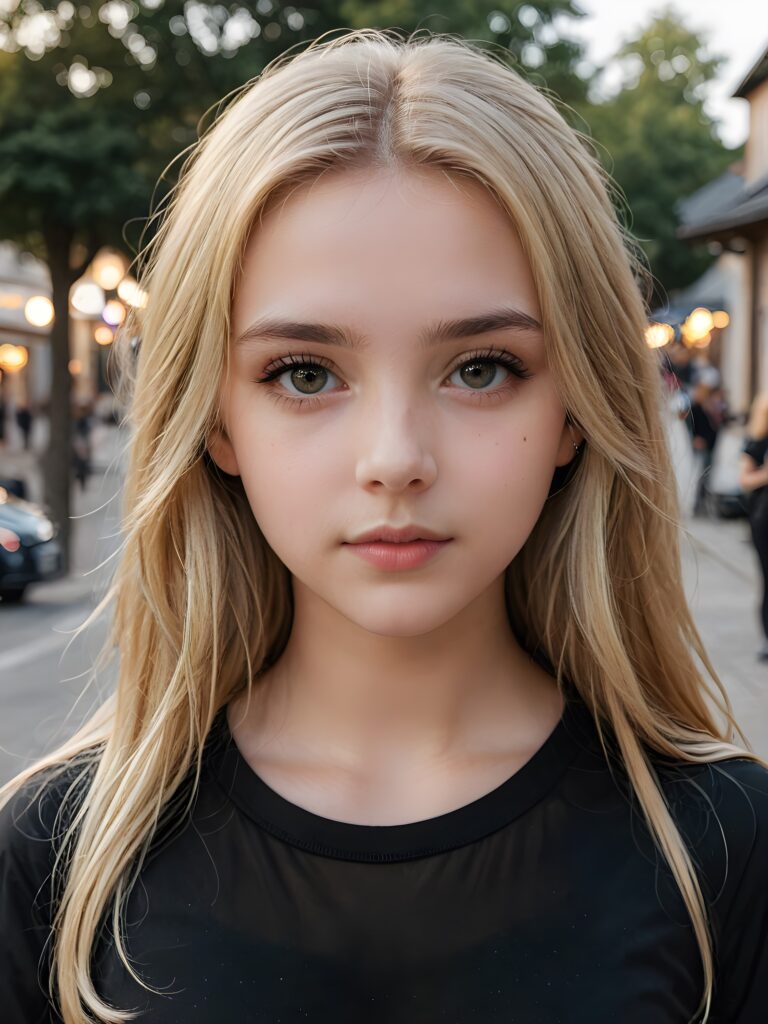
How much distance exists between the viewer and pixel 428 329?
4.73 ft

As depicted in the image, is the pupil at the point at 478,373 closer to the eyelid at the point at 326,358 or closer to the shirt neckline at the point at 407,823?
the eyelid at the point at 326,358

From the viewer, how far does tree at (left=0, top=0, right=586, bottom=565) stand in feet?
47.2

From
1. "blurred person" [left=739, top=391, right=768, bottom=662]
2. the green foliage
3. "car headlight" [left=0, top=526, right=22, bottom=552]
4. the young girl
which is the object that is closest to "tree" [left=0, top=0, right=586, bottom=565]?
the green foliage

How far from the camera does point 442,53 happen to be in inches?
64.7

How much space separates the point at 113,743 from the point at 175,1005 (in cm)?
37

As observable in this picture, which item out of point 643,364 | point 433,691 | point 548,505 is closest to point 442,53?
point 643,364

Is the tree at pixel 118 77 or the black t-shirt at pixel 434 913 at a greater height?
the tree at pixel 118 77

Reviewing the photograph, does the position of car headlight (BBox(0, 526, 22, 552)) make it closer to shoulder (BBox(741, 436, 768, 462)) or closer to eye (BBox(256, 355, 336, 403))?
shoulder (BBox(741, 436, 768, 462))

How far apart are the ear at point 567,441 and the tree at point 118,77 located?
1338cm

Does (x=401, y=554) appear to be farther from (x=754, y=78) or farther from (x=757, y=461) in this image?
(x=754, y=78)

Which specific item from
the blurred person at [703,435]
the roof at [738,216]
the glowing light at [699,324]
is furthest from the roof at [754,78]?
the blurred person at [703,435]

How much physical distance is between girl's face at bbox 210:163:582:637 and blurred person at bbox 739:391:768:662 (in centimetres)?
752

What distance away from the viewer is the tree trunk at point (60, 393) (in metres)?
15.9

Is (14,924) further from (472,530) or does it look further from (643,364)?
(643,364)
